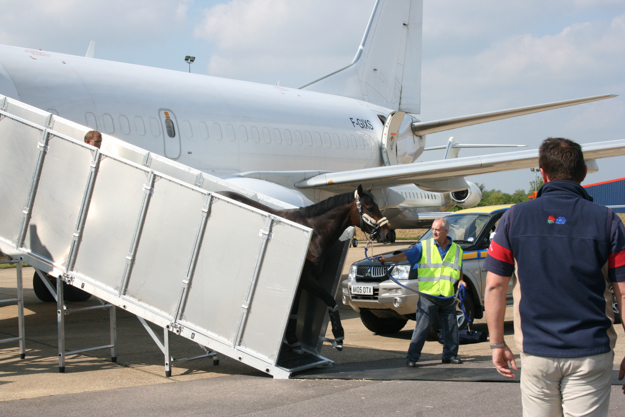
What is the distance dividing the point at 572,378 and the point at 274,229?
408 cm

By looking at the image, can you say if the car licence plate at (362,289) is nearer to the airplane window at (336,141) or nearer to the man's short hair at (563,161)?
the man's short hair at (563,161)

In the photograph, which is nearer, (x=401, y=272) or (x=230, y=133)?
(x=401, y=272)

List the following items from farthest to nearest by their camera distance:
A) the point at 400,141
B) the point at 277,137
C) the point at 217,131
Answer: the point at 400,141 < the point at 277,137 < the point at 217,131

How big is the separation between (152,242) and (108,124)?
4.84 metres

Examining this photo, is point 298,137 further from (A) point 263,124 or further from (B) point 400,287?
(B) point 400,287

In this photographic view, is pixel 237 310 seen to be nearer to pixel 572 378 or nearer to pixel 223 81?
pixel 572 378

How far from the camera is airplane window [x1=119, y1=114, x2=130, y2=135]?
11.2 metres

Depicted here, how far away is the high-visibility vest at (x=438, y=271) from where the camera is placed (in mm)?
7375

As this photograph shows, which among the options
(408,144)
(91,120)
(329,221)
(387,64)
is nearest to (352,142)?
(408,144)

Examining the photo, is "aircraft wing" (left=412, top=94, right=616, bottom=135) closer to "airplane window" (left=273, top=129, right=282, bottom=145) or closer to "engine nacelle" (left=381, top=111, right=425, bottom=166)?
"engine nacelle" (left=381, top=111, right=425, bottom=166)

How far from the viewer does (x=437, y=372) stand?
6781 mm

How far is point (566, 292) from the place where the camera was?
2963mm

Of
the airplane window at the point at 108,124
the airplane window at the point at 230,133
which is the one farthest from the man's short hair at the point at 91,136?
the airplane window at the point at 230,133

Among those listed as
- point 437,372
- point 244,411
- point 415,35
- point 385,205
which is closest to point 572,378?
point 244,411
